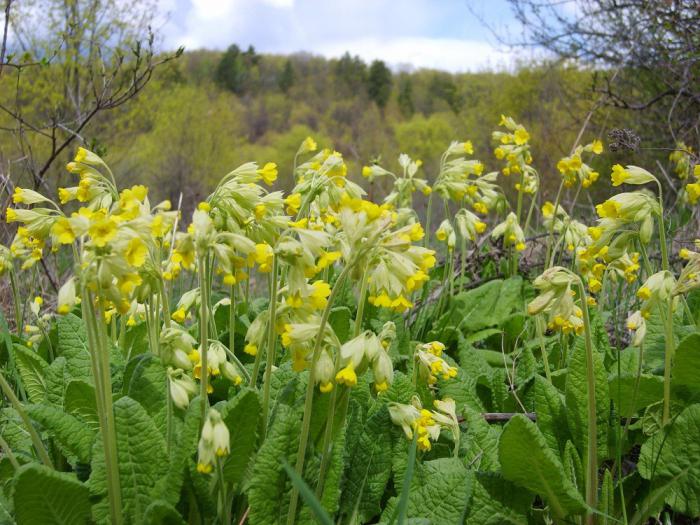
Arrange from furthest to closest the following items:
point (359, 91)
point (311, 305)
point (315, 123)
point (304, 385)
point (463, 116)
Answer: point (359, 91) → point (315, 123) → point (463, 116) → point (304, 385) → point (311, 305)

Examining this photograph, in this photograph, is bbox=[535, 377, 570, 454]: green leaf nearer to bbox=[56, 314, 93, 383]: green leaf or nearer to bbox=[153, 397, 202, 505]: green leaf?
bbox=[153, 397, 202, 505]: green leaf

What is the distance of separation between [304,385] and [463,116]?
27013 millimetres

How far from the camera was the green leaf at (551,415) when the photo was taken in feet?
6.38

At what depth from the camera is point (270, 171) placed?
2018 millimetres

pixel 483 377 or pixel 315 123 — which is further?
pixel 315 123

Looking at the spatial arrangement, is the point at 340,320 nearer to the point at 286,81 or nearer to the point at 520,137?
the point at 520,137

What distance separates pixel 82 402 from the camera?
185 cm

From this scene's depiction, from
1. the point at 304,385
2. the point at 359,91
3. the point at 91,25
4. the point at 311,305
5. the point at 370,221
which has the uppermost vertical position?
the point at 359,91

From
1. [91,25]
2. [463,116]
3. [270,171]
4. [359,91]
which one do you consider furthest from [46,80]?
[359,91]

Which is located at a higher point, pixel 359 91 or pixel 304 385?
pixel 359 91

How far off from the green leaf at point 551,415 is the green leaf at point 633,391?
0.63 feet

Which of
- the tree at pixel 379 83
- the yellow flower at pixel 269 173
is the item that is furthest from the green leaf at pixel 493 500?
the tree at pixel 379 83

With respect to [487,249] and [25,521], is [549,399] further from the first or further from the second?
[487,249]

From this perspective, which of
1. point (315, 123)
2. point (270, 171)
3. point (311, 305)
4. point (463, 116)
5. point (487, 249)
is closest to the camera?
point (311, 305)
